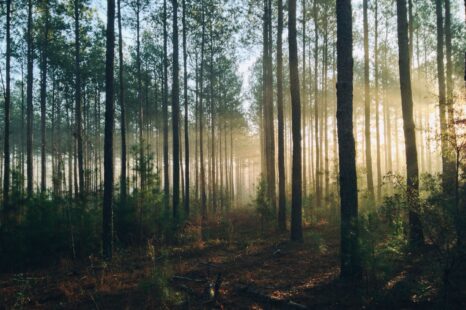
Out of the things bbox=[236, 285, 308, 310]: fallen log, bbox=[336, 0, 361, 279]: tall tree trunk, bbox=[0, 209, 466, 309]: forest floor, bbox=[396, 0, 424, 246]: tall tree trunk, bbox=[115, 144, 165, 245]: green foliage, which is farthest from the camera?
bbox=[115, 144, 165, 245]: green foliage

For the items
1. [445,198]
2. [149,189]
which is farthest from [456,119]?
[149,189]

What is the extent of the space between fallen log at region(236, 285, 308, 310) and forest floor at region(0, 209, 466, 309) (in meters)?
0.02

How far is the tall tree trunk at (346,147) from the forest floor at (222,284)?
515mm

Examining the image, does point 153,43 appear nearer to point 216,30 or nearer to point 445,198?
point 216,30

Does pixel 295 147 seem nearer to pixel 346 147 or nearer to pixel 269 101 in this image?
pixel 346 147

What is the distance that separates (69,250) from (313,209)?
1153 centimetres

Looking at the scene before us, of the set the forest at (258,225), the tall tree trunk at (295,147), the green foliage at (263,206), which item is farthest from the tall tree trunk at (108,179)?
the green foliage at (263,206)

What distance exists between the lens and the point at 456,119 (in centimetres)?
546

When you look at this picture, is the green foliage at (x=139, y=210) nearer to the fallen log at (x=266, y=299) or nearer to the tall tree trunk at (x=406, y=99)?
the fallen log at (x=266, y=299)

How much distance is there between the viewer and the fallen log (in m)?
5.46

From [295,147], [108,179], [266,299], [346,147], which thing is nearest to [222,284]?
[266,299]

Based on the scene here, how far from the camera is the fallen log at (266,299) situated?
215 inches

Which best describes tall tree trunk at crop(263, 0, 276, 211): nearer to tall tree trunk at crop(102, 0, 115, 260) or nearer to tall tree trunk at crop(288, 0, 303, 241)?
tall tree trunk at crop(288, 0, 303, 241)

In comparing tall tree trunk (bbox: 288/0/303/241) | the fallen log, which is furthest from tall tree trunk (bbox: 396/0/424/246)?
the fallen log
